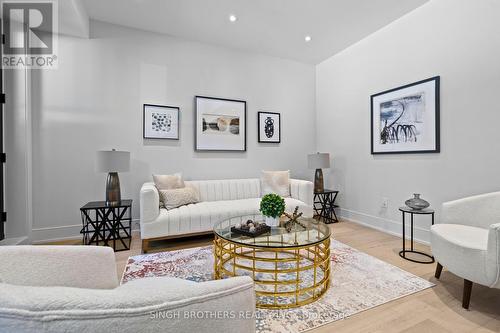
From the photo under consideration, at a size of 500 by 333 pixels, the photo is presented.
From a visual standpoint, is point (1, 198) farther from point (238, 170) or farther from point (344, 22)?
point (344, 22)

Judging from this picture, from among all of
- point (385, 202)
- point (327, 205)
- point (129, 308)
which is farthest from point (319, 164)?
point (129, 308)

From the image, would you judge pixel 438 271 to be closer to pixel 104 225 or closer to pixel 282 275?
pixel 282 275

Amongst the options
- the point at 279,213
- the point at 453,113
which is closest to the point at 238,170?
the point at 279,213

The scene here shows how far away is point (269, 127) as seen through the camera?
4.37 metres

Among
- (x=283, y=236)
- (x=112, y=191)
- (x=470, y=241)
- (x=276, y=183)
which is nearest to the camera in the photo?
(x=470, y=241)

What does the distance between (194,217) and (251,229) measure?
115 cm

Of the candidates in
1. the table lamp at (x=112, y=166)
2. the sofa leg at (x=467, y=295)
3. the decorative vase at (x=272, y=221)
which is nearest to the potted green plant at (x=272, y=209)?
the decorative vase at (x=272, y=221)

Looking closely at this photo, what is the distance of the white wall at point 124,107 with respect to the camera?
311 cm

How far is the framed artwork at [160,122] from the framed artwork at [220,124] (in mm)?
335

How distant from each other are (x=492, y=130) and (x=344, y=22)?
2181mm

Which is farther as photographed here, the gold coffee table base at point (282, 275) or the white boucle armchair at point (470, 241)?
Result: the gold coffee table base at point (282, 275)

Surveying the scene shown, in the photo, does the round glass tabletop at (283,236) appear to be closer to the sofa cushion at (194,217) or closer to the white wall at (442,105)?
the sofa cushion at (194,217)

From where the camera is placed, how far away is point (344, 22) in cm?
333

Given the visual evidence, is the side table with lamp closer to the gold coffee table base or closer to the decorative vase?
the gold coffee table base
